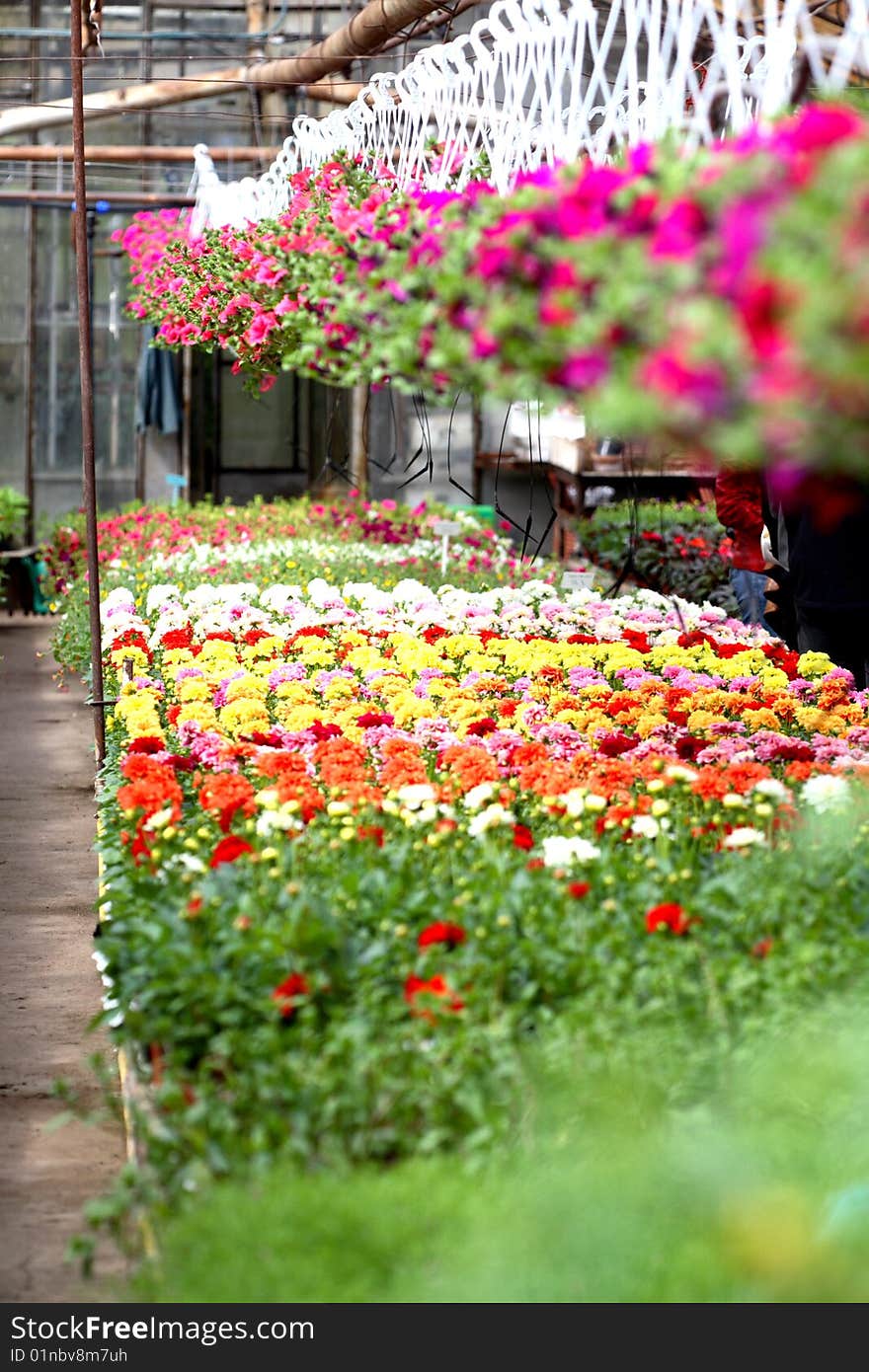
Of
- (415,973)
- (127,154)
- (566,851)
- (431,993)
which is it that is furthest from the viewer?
(127,154)

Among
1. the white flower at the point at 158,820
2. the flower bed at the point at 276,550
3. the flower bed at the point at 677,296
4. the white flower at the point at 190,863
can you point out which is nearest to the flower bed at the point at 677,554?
the flower bed at the point at 276,550

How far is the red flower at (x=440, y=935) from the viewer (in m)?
2.63

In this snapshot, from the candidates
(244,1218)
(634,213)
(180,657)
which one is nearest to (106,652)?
(180,657)

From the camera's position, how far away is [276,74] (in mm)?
9953

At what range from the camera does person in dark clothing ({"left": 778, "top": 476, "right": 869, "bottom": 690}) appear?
16.5ft

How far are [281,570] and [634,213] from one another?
626 cm

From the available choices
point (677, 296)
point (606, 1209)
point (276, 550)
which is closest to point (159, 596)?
point (276, 550)

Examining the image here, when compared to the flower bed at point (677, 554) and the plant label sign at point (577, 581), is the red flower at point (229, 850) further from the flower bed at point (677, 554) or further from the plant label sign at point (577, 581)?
the flower bed at point (677, 554)

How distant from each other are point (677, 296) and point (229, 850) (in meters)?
1.80

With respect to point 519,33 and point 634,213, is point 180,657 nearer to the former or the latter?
point 519,33

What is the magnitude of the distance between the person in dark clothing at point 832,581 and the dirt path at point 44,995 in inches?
92.4

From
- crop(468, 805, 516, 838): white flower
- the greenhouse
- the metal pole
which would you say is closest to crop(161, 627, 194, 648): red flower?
the greenhouse

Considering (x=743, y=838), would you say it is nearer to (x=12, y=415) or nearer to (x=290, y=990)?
(x=290, y=990)

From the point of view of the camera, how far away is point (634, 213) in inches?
63.9
